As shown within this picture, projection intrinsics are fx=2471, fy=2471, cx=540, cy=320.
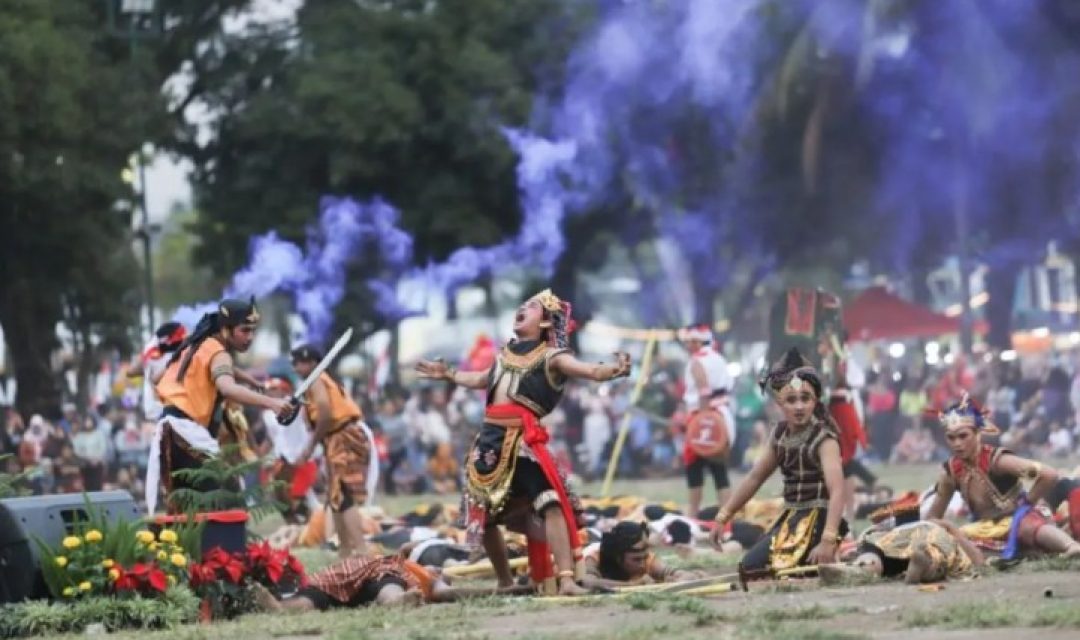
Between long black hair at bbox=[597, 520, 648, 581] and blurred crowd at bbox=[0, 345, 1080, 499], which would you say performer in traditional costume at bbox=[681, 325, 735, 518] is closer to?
long black hair at bbox=[597, 520, 648, 581]

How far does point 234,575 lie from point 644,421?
69.9 feet

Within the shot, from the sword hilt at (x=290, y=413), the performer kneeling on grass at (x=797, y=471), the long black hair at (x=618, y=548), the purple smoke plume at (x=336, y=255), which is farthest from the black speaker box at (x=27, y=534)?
the purple smoke plume at (x=336, y=255)

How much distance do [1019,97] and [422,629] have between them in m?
27.9

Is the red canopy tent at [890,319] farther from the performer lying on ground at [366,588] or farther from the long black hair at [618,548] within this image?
the performer lying on ground at [366,588]

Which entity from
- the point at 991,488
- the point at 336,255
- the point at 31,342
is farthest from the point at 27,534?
the point at 31,342

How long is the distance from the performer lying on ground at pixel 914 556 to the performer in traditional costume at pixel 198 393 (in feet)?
11.3

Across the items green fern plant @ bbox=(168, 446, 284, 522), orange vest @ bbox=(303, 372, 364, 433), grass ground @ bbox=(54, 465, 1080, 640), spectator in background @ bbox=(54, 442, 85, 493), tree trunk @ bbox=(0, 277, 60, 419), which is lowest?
grass ground @ bbox=(54, 465, 1080, 640)

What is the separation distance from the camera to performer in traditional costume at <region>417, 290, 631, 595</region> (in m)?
13.1

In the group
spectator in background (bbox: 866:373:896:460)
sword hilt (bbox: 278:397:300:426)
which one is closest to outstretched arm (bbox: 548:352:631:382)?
sword hilt (bbox: 278:397:300:426)

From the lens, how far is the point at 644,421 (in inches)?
1320

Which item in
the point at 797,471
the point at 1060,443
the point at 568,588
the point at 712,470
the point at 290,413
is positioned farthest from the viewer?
the point at 1060,443

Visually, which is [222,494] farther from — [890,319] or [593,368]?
[890,319]

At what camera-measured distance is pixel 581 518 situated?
13.4 m

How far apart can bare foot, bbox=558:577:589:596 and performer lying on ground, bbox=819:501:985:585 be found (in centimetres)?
127
